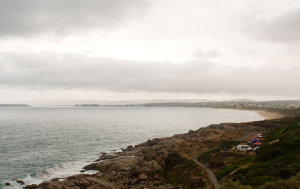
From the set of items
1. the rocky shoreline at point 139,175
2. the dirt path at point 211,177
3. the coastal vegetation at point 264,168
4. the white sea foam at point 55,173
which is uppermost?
the coastal vegetation at point 264,168

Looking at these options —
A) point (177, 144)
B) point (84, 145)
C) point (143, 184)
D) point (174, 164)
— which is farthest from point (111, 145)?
point (143, 184)

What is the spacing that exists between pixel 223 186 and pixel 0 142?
89.0 meters

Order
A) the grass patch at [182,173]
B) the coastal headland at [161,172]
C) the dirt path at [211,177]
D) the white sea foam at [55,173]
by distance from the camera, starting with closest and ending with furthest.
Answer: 1. the dirt path at [211,177]
2. the grass patch at [182,173]
3. the coastal headland at [161,172]
4. the white sea foam at [55,173]

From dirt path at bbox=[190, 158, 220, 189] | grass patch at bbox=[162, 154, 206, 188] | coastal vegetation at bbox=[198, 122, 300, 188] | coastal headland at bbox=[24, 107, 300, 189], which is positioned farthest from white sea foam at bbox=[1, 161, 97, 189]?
coastal vegetation at bbox=[198, 122, 300, 188]

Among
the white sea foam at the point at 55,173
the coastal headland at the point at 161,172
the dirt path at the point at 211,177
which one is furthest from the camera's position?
the white sea foam at the point at 55,173

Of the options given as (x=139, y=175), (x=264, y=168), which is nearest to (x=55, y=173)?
(x=139, y=175)

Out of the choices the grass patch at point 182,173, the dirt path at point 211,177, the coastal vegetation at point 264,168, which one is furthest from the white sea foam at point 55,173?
the coastal vegetation at point 264,168

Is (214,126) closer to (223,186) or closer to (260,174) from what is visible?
(260,174)

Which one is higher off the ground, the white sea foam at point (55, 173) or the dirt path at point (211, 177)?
the dirt path at point (211, 177)

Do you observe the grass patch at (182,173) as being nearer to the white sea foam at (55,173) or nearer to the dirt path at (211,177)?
the dirt path at (211,177)

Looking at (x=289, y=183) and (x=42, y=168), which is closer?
(x=289, y=183)

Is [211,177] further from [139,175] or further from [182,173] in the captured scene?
[139,175]

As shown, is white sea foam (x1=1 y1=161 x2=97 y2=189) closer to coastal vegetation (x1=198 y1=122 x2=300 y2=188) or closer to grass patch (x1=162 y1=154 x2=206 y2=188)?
grass patch (x1=162 y1=154 x2=206 y2=188)

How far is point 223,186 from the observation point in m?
18.2
